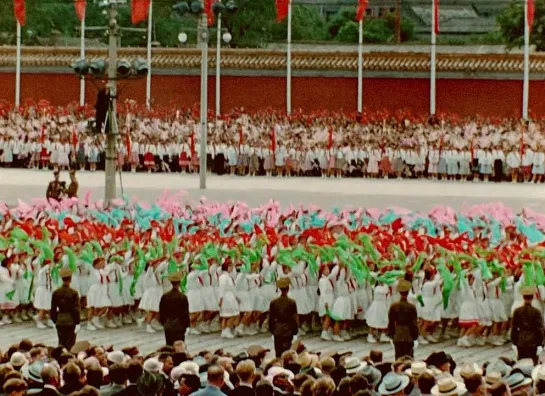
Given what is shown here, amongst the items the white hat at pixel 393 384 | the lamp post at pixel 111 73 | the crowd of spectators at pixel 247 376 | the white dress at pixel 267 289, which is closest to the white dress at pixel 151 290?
the white dress at pixel 267 289

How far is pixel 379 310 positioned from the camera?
1848 cm

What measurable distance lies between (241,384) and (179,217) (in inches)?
491

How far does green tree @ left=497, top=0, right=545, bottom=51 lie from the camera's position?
155 ft

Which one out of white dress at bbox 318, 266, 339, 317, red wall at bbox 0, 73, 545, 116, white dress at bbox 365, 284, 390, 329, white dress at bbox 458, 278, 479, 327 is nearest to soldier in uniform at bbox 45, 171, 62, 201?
white dress at bbox 318, 266, 339, 317

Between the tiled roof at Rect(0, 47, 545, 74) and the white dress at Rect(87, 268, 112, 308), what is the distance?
25931mm

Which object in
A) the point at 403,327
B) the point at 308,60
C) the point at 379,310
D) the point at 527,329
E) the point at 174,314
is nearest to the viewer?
the point at 527,329

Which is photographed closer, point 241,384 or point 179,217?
point 241,384

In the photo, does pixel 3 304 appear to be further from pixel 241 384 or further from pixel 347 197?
pixel 347 197

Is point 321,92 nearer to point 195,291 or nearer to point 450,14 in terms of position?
point 195,291

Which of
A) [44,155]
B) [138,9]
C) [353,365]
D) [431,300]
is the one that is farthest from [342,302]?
[44,155]

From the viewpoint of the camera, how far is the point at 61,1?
5453cm

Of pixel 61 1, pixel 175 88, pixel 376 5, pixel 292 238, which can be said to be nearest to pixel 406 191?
pixel 175 88

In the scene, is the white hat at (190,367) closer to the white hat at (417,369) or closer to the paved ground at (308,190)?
the white hat at (417,369)

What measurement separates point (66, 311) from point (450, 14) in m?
64.8
